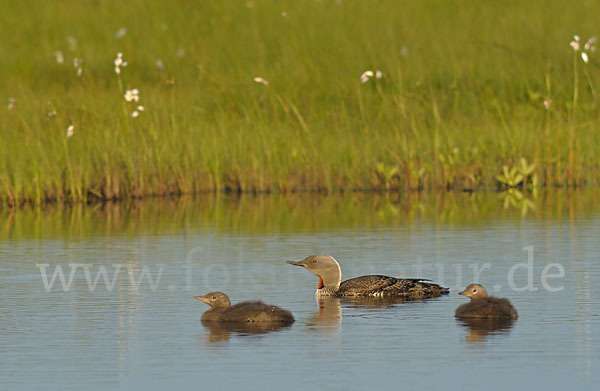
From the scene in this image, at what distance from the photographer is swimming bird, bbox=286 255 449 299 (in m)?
12.3

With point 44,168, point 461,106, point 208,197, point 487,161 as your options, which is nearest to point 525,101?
point 461,106

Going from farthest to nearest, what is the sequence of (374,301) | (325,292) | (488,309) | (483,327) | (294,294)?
(294,294)
(325,292)
(374,301)
(488,309)
(483,327)

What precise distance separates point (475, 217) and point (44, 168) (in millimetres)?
7346

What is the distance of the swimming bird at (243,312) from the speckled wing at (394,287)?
1.62m

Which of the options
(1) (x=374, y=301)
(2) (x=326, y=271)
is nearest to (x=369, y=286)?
(1) (x=374, y=301)

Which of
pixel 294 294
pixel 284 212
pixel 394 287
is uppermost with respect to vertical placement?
pixel 284 212

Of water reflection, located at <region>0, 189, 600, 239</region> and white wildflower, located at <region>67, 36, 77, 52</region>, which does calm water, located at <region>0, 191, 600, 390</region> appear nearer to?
water reflection, located at <region>0, 189, 600, 239</region>

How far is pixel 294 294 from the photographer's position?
1280 cm

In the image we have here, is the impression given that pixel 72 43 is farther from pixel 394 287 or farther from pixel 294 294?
pixel 394 287

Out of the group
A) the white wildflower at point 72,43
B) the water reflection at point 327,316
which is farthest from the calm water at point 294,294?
the white wildflower at point 72,43

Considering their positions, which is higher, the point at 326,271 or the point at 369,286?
the point at 326,271

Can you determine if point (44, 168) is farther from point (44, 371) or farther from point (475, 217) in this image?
point (44, 371)

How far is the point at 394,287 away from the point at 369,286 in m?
0.25

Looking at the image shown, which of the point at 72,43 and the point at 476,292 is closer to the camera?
the point at 476,292
